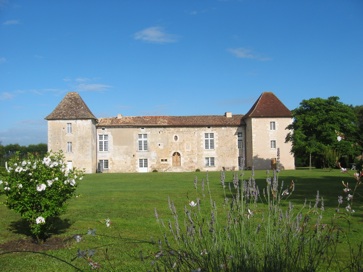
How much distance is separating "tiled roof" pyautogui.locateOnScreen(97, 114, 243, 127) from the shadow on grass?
28.5 m

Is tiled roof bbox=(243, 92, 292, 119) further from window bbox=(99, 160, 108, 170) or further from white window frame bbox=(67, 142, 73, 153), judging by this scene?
white window frame bbox=(67, 142, 73, 153)

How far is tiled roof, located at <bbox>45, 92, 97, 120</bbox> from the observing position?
3409 cm

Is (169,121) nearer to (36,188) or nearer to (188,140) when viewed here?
(188,140)

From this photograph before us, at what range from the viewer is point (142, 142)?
37.2 metres

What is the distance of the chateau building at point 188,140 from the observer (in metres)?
35.2

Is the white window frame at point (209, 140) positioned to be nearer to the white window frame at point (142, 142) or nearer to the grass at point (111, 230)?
the white window frame at point (142, 142)

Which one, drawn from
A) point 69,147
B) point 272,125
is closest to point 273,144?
point 272,125

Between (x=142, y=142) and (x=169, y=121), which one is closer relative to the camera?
(x=142, y=142)

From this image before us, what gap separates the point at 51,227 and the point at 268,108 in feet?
101

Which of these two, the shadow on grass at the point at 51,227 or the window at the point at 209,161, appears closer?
the shadow on grass at the point at 51,227

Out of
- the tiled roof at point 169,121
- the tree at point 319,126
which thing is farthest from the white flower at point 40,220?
the tiled roof at point 169,121

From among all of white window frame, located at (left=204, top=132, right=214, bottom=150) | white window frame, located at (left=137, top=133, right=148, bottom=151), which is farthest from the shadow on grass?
white window frame, located at (left=204, top=132, right=214, bottom=150)

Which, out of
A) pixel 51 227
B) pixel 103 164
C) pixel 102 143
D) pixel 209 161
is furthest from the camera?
pixel 209 161

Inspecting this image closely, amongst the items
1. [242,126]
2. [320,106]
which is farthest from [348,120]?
[242,126]
